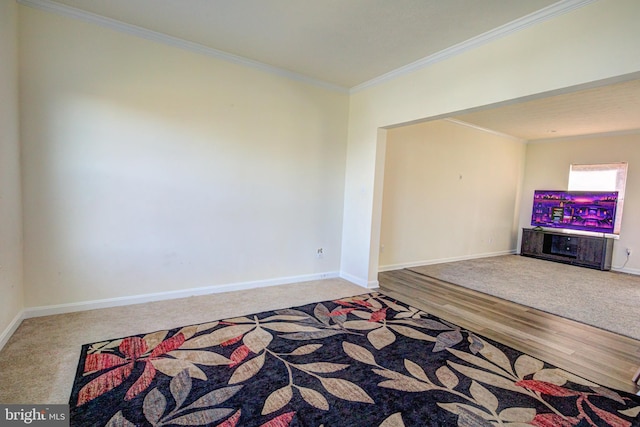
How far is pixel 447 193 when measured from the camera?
605 cm

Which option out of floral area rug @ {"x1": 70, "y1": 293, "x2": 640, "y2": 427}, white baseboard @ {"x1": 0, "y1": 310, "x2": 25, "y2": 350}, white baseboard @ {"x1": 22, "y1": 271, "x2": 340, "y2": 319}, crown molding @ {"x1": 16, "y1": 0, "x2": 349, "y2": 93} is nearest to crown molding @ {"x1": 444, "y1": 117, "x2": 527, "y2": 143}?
crown molding @ {"x1": 16, "y1": 0, "x2": 349, "y2": 93}

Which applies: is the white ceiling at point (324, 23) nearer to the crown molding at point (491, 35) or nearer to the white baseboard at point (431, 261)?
the crown molding at point (491, 35)

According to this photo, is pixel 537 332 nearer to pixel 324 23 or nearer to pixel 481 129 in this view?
pixel 324 23

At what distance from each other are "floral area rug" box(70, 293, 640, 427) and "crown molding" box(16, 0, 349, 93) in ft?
9.66

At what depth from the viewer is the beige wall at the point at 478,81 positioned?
7.03 feet

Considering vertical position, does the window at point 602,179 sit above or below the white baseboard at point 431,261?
above

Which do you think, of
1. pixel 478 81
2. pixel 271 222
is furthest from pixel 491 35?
pixel 271 222

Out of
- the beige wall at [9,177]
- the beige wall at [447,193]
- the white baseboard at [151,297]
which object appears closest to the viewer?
the beige wall at [9,177]

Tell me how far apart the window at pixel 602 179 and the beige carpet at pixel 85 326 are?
603cm

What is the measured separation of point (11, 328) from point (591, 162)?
31.8 feet

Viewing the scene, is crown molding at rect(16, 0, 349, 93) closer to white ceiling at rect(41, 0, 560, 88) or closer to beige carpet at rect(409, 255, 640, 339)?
white ceiling at rect(41, 0, 560, 88)

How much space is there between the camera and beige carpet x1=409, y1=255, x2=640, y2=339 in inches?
142

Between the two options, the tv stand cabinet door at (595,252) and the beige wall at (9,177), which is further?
the tv stand cabinet door at (595,252)

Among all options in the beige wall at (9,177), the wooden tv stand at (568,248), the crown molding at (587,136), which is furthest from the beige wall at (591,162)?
the beige wall at (9,177)
